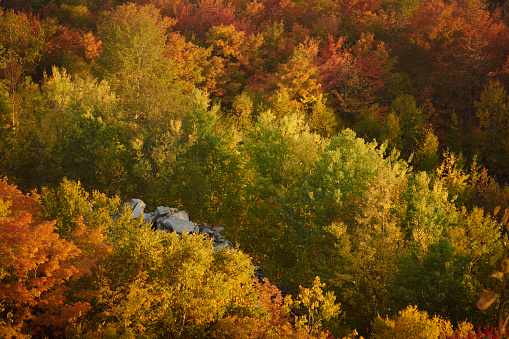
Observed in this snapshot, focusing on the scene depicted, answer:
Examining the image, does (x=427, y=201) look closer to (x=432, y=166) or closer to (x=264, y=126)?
(x=264, y=126)

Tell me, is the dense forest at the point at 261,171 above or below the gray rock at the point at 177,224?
above

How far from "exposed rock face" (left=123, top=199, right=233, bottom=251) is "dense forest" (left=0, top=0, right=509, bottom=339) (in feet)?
13.0

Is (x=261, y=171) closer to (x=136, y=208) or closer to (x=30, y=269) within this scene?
(x=136, y=208)

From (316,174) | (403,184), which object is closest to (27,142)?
(316,174)

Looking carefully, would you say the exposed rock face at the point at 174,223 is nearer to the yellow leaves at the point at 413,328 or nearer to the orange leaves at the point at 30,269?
the orange leaves at the point at 30,269

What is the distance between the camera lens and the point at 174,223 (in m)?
30.7

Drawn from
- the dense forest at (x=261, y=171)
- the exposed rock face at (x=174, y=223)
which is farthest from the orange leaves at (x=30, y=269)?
the exposed rock face at (x=174, y=223)

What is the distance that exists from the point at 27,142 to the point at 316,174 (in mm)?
28109

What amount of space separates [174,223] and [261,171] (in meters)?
9.05

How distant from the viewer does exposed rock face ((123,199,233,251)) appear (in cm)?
3058

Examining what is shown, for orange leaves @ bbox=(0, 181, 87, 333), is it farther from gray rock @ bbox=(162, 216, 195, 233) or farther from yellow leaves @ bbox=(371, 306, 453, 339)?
yellow leaves @ bbox=(371, 306, 453, 339)

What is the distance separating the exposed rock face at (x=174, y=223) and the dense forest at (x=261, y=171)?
3.97 m

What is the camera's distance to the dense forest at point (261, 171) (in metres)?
19.2

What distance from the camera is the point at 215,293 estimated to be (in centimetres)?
1870
